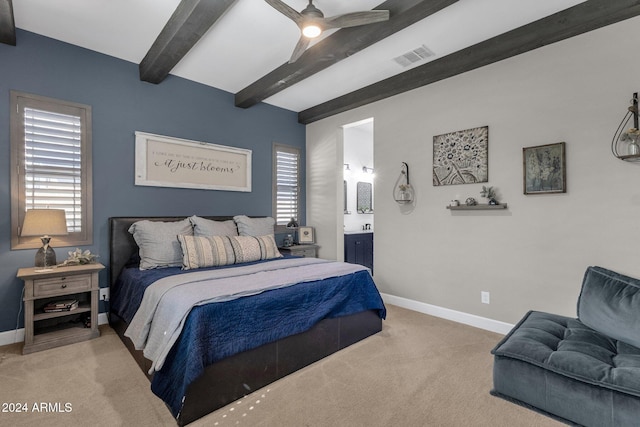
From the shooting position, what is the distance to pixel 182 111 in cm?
378

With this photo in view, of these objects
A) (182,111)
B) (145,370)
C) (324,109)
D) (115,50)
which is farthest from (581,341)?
(115,50)

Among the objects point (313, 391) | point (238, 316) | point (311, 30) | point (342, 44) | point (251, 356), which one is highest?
point (342, 44)

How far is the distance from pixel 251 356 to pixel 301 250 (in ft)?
8.35

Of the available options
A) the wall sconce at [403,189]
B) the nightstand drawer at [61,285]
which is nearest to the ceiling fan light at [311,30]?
the wall sconce at [403,189]

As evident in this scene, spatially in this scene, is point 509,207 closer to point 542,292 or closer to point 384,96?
point 542,292

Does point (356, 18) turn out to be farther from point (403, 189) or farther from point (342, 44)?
point (403, 189)

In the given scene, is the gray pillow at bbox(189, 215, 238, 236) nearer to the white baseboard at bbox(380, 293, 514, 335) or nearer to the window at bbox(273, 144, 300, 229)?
the window at bbox(273, 144, 300, 229)

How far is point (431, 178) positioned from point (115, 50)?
142 inches

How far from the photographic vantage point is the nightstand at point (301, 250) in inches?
173

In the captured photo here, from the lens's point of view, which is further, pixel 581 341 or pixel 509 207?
pixel 509 207

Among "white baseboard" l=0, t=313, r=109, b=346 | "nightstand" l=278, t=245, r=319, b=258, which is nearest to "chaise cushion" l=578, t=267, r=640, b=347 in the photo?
"nightstand" l=278, t=245, r=319, b=258

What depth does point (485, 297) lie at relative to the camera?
3.14m

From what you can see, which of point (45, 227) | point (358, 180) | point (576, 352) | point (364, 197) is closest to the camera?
point (576, 352)

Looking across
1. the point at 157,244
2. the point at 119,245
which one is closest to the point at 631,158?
the point at 157,244
